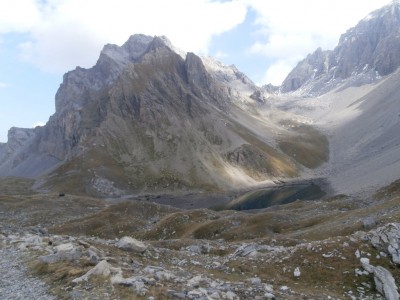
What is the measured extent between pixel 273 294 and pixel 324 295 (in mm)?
4245

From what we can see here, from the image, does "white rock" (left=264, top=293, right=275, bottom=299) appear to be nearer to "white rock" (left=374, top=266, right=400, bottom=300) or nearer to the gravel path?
"white rock" (left=374, top=266, right=400, bottom=300)

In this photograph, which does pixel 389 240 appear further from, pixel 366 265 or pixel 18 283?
pixel 18 283

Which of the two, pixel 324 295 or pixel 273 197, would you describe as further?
pixel 273 197

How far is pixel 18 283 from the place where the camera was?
862 inches

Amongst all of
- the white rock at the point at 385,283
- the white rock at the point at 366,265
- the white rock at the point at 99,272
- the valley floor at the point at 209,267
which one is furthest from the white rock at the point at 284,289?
the white rock at the point at 99,272

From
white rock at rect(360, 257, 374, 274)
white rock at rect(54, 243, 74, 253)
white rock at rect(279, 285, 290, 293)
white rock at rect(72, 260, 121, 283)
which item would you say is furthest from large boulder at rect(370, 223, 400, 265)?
white rock at rect(54, 243, 74, 253)

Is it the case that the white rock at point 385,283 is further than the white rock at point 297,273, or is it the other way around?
the white rock at point 297,273

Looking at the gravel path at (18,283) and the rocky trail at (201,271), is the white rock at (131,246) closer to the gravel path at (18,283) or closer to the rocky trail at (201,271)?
the rocky trail at (201,271)

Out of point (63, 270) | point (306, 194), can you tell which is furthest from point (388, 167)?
point (63, 270)

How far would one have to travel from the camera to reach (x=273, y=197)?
182000 mm

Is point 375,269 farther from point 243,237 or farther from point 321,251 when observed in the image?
point 243,237

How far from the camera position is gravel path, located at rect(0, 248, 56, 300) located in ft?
64.6

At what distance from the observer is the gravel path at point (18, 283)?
1970 centimetres

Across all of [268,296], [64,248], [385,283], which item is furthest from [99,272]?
[385,283]
